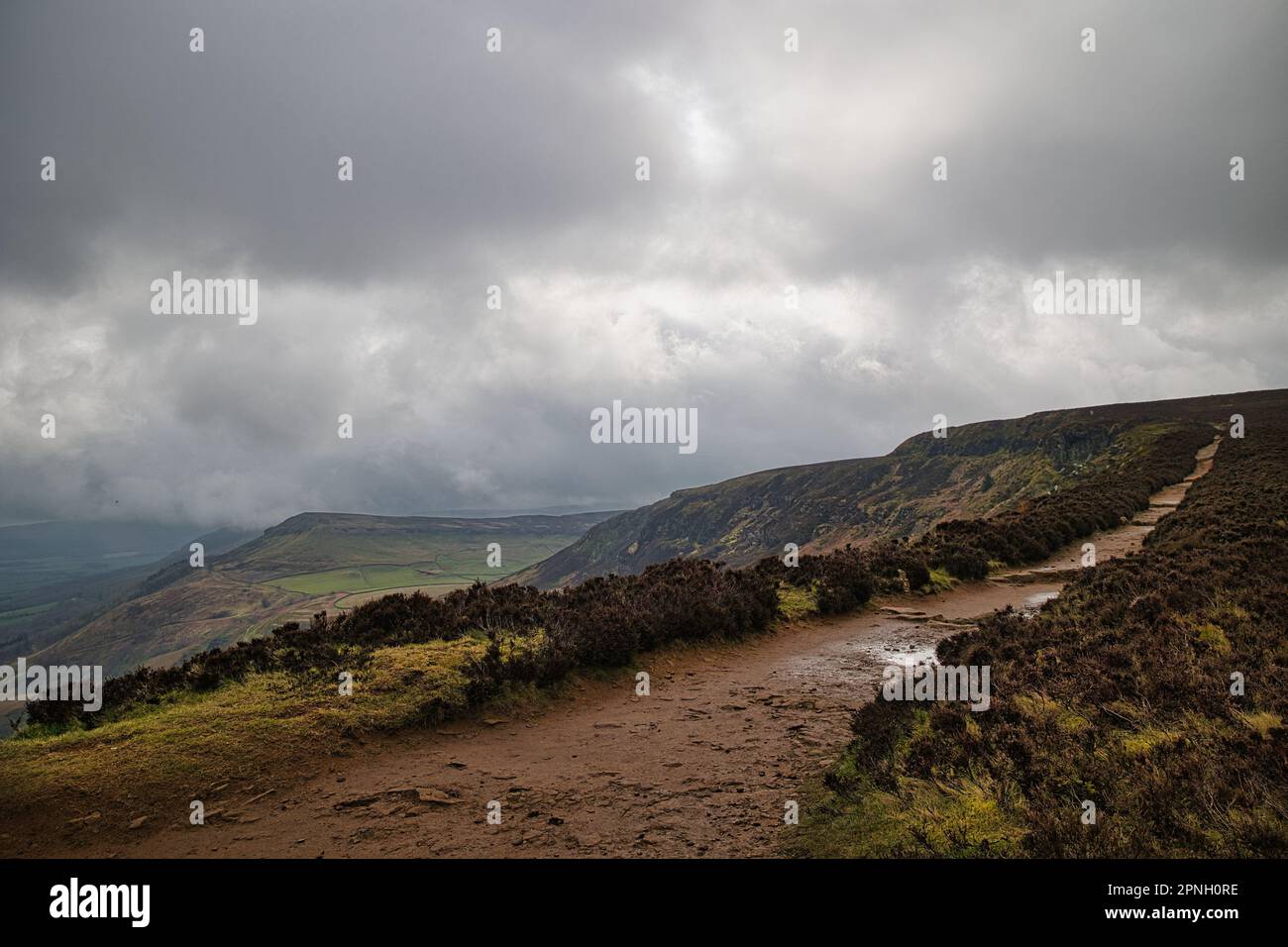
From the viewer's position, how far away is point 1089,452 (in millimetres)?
64188

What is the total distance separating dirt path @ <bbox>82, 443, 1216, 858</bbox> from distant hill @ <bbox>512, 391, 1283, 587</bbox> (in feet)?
111

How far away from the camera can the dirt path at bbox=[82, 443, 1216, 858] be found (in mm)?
5750

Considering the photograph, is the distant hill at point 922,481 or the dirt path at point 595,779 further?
the distant hill at point 922,481

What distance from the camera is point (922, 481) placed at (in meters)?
98.9

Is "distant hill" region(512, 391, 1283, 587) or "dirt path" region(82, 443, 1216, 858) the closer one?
"dirt path" region(82, 443, 1216, 858)

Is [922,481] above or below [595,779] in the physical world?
above

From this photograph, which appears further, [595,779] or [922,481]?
[922,481]

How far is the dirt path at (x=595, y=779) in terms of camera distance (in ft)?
18.9

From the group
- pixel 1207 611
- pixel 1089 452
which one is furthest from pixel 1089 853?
pixel 1089 452

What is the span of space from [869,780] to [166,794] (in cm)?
805

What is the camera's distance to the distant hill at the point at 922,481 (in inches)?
2630

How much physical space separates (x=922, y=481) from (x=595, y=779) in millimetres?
104058

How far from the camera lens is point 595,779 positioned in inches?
281

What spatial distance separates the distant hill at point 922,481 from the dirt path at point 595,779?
1330 inches
